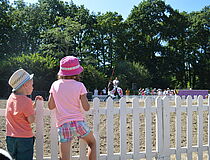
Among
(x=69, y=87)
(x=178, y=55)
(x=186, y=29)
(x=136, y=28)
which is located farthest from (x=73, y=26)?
(x=69, y=87)

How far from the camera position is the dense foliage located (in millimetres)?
44219

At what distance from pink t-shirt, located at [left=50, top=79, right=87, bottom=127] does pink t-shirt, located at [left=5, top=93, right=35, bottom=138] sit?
35 cm

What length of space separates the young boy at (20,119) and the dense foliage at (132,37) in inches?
1473

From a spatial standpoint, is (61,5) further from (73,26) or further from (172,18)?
(172,18)

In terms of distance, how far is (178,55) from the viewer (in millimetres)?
48531

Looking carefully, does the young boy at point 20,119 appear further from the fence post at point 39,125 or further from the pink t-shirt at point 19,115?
the fence post at point 39,125

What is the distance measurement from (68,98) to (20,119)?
62 centimetres

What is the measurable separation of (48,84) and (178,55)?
1131 inches

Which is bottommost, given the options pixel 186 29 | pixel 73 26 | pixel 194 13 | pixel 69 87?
pixel 69 87

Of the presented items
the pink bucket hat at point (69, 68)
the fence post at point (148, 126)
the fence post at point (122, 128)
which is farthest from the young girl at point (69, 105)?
the fence post at point (148, 126)

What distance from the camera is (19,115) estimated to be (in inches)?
122

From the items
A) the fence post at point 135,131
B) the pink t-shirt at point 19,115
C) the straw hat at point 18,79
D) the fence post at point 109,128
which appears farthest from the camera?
Result: the fence post at point 135,131

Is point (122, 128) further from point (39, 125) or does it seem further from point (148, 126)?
point (39, 125)

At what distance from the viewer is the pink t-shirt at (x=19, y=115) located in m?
3.08
